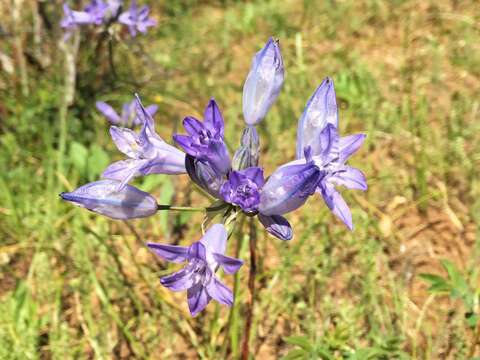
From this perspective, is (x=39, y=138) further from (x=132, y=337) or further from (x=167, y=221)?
(x=132, y=337)

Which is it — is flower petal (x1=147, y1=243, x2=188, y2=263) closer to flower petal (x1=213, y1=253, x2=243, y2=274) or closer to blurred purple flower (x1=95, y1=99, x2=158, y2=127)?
flower petal (x1=213, y1=253, x2=243, y2=274)

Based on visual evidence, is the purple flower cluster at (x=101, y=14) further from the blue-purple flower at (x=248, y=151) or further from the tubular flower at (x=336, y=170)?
the tubular flower at (x=336, y=170)

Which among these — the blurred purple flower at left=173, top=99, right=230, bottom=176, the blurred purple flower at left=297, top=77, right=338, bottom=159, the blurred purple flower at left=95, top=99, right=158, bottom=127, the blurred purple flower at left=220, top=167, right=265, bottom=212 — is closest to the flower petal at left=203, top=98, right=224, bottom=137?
the blurred purple flower at left=173, top=99, right=230, bottom=176

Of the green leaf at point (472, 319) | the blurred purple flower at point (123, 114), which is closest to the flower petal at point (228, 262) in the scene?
the green leaf at point (472, 319)

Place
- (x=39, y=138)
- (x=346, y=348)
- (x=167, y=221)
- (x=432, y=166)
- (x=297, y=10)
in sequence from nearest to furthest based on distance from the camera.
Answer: (x=346, y=348)
(x=167, y=221)
(x=432, y=166)
(x=39, y=138)
(x=297, y=10)

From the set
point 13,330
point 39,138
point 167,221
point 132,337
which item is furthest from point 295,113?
point 13,330

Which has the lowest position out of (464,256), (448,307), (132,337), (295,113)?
(132,337)
